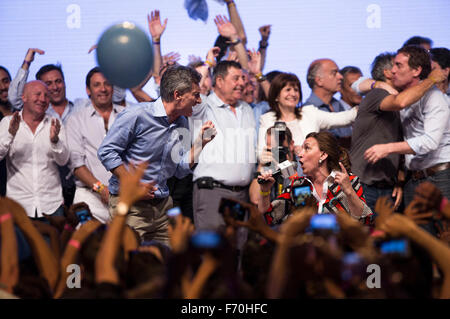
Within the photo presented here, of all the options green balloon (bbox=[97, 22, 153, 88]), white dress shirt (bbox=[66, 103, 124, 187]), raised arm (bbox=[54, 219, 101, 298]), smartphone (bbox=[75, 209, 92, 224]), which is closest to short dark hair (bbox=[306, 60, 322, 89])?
white dress shirt (bbox=[66, 103, 124, 187])

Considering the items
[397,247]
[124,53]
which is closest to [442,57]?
[124,53]

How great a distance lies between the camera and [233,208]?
187cm

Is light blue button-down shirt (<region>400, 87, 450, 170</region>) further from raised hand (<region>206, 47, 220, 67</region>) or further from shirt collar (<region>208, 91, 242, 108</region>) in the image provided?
raised hand (<region>206, 47, 220, 67</region>)

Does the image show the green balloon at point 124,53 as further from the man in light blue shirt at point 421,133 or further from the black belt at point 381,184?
the black belt at point 381,184

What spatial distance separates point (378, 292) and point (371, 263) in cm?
9

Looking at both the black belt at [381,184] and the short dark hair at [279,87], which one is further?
the short dark hair at [279,87]

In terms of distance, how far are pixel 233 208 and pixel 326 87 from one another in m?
2.22

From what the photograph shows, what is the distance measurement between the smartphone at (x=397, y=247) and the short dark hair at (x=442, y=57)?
243 cm

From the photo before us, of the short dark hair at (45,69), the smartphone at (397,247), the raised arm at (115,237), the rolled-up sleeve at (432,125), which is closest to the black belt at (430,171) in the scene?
the rolled-up sleeve at (432,125)

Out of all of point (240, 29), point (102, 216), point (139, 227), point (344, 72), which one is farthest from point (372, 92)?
point (102, 216)

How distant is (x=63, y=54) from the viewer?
13.4 feet

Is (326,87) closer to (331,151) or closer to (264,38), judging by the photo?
(264,38)

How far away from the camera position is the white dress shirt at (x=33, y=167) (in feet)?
10.9
